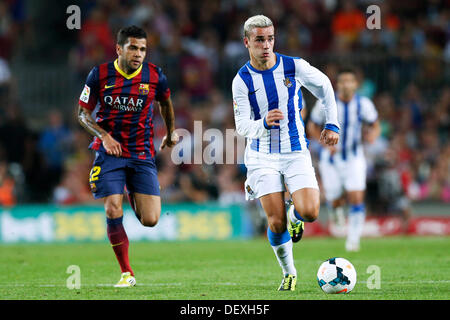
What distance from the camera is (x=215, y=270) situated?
32.7ft

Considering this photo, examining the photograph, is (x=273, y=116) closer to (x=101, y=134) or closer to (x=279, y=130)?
(x=279, y=130)

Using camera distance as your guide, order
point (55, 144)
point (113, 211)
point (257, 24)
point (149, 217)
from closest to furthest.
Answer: point (257, 24) → point (113, 211) → point (149, 217) → point (55, 144)

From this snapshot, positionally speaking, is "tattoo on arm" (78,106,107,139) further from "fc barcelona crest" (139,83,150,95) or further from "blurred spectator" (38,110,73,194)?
"blurred spectator" (38,110,73,194)

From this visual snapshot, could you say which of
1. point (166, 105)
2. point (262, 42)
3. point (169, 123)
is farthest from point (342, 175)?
point (262, 42)

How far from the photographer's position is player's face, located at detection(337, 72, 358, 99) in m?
12.8

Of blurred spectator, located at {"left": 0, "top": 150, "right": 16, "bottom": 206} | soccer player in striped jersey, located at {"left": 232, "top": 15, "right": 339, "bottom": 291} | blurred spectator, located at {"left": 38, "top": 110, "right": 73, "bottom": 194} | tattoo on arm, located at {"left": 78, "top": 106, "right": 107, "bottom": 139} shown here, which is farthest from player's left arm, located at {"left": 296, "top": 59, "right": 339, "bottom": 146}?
blurred spectator, located at {"left": 38, "top": 110, "right": 73, "bottom": 194}

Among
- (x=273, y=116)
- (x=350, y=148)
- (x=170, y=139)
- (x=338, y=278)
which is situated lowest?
(x=338, y=278)

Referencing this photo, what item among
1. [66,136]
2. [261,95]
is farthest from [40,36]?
[261,95]

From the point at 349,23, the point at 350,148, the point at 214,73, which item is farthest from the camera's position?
the point at 214,73

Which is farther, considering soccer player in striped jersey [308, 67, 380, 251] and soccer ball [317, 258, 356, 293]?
soccer player in striped jersey [308, 67, 380, 251]

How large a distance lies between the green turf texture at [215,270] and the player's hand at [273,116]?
4.89ft

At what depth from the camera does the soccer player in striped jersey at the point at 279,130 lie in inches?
303

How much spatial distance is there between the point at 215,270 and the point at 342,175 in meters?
3.94

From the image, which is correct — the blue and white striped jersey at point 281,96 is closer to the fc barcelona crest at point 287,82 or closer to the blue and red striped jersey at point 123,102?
the fc barcelona crest at point 287,82
